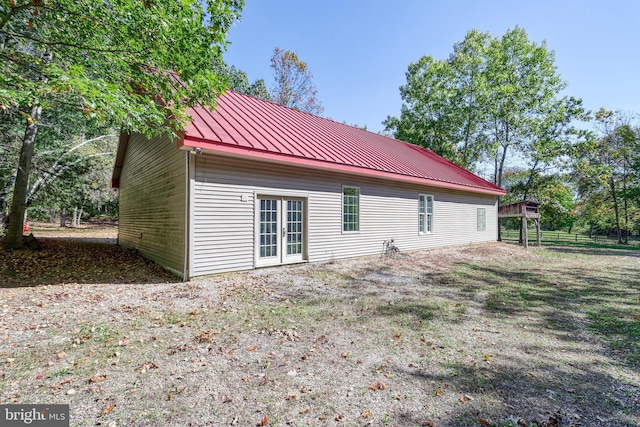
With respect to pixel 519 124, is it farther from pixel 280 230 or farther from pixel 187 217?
pixel 187 217

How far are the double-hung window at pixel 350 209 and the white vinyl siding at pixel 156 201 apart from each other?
191 inches

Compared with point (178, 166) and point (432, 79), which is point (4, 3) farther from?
point (432, 79)

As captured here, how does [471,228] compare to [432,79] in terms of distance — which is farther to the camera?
[432,79]

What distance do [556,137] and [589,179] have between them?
15.3 ft

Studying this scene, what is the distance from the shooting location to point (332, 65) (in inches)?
661

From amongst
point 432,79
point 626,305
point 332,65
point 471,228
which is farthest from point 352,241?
point 432,79

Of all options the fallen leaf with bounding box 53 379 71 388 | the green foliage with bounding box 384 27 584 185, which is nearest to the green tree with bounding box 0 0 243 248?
the fallen leaf with bounding box 53 379 71 388

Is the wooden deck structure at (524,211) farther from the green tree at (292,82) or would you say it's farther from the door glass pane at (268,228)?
the green tree at (292,82)

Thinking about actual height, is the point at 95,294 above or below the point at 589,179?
below

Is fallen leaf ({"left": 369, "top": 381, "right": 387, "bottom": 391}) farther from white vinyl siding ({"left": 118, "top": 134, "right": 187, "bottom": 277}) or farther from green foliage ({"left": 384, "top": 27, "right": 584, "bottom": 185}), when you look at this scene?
green foliage ({"left": 384, "top": 27, "right": 584, "bottom": 185})

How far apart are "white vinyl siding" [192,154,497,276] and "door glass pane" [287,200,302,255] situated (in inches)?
7.1

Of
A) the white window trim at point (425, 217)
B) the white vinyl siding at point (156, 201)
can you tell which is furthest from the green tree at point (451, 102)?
the white vinyl siding at point (156, 201)

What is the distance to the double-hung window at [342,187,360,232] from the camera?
375 inches

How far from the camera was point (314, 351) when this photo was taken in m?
3.51
